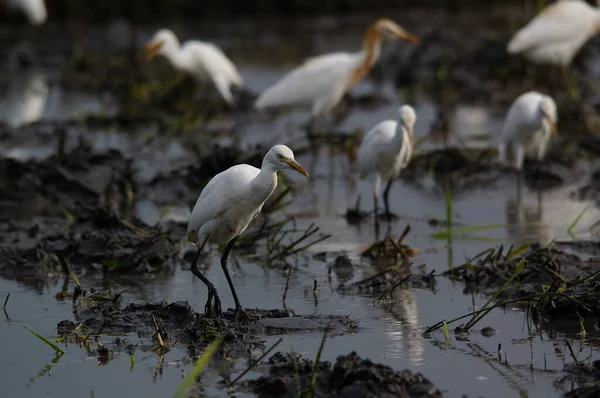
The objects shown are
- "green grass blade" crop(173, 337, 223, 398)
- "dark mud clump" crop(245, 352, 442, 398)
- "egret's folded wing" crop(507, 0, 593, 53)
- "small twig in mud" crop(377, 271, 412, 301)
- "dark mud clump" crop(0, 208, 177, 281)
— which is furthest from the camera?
"egret's folded wing" crop(507, 0, 593, 53)

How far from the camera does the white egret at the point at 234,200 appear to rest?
5.80 metres

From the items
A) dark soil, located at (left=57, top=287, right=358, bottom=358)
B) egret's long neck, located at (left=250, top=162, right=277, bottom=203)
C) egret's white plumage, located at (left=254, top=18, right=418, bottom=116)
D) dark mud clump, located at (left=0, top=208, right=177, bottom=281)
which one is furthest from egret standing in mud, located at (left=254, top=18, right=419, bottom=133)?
egret's long neck, located at (left=250, top=162, right=277, bottom=203)

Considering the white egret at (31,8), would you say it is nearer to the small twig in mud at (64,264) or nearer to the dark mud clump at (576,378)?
the small twig in mud at (64,264)

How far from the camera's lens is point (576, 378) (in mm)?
5020

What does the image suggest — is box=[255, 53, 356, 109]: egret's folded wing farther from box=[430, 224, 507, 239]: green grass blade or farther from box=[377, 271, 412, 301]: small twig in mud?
box=[377, 271, 412, 301]: small twig in mud

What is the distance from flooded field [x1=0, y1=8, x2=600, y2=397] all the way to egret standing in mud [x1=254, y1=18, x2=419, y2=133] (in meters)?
0.56

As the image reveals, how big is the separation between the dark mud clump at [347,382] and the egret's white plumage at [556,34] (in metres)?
10.9

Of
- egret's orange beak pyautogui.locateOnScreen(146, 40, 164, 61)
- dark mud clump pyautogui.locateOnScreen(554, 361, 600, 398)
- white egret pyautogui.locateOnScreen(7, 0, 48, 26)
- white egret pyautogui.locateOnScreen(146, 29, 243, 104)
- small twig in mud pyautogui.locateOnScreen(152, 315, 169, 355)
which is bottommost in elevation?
dark mud clump pyautogui.locateOnScreen(554, 361, 600, 398)

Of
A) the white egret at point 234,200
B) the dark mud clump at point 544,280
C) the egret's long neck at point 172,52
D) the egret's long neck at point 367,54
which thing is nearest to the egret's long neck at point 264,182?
the white egret at point 234,200

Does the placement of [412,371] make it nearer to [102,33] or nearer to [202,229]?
[202,229]

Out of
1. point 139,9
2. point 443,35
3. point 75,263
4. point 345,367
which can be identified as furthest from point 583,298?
point 139,9

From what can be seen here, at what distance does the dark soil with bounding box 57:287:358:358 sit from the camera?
18.7 feet

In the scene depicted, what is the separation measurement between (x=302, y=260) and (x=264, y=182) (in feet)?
6.81

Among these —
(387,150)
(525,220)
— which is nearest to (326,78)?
(387,150)
